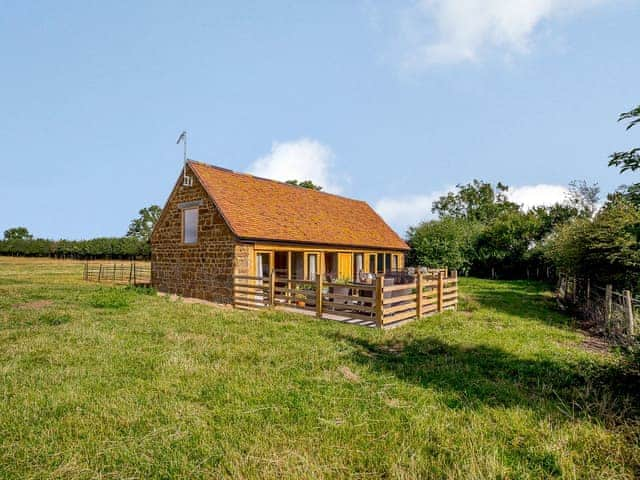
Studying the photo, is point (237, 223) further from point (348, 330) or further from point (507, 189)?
point (507, 189)

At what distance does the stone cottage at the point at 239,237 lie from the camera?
1562cm

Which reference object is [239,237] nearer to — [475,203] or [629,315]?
[629,315]

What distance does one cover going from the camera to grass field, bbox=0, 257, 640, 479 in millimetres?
3611

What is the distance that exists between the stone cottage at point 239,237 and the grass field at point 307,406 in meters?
6.72

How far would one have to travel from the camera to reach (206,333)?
29.7 feet

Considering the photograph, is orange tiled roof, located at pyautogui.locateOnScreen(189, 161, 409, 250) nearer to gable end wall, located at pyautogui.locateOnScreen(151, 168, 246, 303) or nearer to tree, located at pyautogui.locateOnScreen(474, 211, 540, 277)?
gable end wall, located at pyautogui.locateOnScreen(151, 168, 246, 303)

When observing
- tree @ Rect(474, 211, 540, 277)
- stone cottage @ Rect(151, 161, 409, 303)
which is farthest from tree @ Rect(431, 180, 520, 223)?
stone cottage @ Rect(151, 161, 409, 303)

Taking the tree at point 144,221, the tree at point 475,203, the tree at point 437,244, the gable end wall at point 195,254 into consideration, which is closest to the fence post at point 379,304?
the gable end wall at point 195,254

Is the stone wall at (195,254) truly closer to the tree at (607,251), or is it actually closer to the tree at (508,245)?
the tree at (607,251)

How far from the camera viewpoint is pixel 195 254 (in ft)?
56.1

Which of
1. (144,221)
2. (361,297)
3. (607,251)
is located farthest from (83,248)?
(607,251)

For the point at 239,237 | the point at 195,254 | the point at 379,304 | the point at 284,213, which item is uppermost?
the point at 284,213

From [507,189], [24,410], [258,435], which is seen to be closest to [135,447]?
[258,435]

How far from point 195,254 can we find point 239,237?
3.52m
